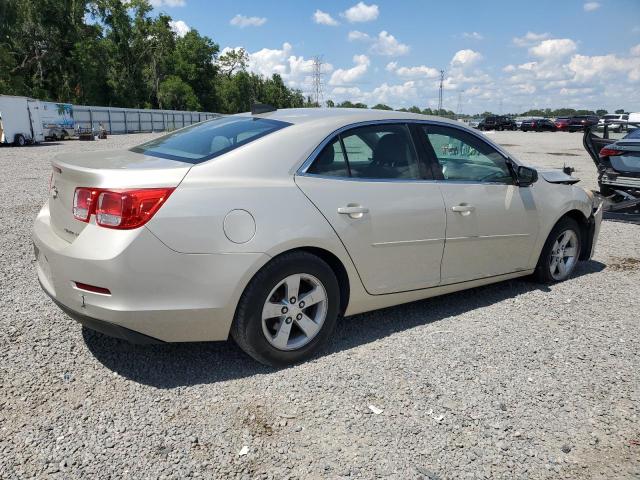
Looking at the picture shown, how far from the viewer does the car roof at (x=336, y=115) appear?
368 cm

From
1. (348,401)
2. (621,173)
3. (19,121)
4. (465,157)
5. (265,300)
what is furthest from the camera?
(19,121)

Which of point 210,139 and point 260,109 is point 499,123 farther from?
point 210,139

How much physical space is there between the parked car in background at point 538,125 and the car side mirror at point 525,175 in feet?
185

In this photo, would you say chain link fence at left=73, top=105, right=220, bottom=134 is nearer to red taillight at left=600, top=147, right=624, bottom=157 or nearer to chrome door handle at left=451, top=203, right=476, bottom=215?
red taillight at left=600, top=147, right=624, bottom=157

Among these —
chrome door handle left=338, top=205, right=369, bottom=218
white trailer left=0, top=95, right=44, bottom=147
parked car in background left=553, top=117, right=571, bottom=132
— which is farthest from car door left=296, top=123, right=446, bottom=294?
parked car in background left=553, top=117, right=571, bottom=132

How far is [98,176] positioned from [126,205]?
0.28m

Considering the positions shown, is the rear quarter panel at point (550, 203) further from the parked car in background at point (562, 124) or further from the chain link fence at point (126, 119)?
the parked car in background at point (562, 124)

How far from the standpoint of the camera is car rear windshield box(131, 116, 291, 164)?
3297 millimetres

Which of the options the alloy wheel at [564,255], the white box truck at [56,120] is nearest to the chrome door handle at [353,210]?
the alloy wheel at [564,255]

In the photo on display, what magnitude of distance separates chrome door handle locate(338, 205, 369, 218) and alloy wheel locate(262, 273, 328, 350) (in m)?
0.47

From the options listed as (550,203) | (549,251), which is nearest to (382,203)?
(550,203)

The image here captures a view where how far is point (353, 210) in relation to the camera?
11.3 feet

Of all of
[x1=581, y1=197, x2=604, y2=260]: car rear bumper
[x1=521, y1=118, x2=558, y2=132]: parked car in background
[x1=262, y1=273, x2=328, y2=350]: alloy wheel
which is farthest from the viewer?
[x1=521, y1=118, x2=558, y2=132]: parked car in background

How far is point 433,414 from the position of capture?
2926 mm
